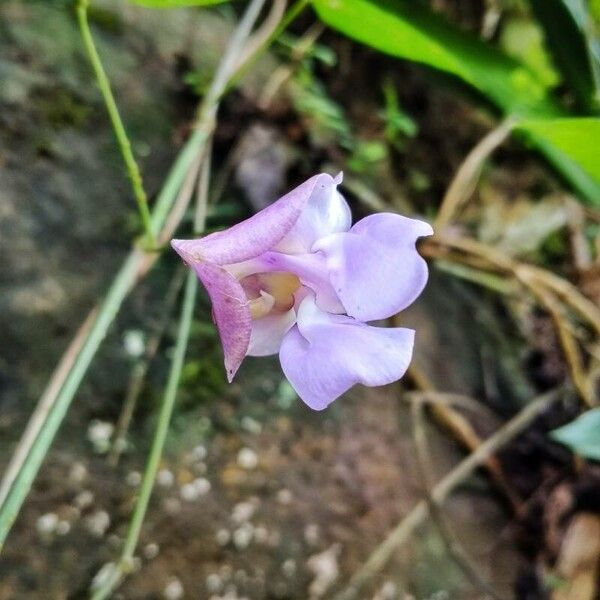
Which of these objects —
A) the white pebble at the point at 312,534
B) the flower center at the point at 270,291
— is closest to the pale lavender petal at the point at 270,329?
the flower center at the point at 270,291

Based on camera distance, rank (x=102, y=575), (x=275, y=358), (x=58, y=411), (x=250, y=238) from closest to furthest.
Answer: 1. (x=250, y=238)
2. (x=58, y=411)
3. (x=102, y=575)
4. (x=275, y=358)

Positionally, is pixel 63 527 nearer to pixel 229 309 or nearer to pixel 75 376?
pixel 75 376

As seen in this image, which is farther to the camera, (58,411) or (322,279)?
(58,411)

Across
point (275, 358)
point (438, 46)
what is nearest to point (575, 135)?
point (438, 46)

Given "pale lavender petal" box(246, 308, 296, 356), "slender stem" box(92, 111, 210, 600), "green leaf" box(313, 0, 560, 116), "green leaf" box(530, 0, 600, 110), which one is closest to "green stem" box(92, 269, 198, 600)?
"slender stem" box(92, 111, 210, 600)

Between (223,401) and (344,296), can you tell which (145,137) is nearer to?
(223,401)

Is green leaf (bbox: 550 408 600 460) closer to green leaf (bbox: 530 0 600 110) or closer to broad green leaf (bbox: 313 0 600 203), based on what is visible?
broad green leaf (bbox: 313 0 600 203)
